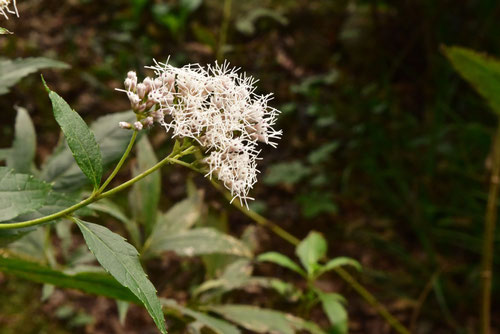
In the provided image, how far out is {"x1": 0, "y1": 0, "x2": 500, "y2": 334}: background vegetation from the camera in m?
1.70

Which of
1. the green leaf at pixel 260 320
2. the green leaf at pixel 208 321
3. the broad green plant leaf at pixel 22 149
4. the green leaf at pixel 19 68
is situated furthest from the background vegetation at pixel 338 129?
the green leaf at pixel 19 68

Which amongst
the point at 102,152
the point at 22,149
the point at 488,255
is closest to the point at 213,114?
the point at 102,152

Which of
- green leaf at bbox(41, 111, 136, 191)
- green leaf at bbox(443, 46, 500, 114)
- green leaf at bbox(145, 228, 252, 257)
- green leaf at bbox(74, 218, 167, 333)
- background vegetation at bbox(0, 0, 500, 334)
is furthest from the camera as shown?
background vegetation at bbox(0, 0, 500, 334)

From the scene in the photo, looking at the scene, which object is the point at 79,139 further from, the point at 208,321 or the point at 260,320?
the point at 260,320

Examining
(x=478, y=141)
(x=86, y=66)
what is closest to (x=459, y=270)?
(x=478, y=141)

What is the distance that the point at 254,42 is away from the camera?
2.49m

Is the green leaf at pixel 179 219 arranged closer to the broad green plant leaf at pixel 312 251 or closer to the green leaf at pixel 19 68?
the broad green plant leaf at pixel 312 251

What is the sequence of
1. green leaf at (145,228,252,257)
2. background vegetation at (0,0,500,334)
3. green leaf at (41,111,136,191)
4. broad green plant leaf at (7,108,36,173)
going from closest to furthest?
green leaf at (41,111,136,191), broad green plant leaf at (7,108,36,173), green leaf at (145,228,252,257), background vegetation at (0,0,500,334)

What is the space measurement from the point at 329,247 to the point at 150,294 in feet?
4.87

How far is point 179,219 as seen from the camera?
110 centimetres

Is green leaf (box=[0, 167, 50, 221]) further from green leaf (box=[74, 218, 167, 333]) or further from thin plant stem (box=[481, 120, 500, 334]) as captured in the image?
thin plant stem (box=[481, 120, 500, 334])

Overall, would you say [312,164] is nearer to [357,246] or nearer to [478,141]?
[357,246]

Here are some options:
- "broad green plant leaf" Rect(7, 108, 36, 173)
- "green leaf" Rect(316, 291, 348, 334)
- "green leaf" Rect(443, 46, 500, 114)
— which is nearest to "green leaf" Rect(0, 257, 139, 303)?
"broad green plant leaf" Rect(7, 108, 36, 173)

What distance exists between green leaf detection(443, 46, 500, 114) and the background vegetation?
555 millimetres
